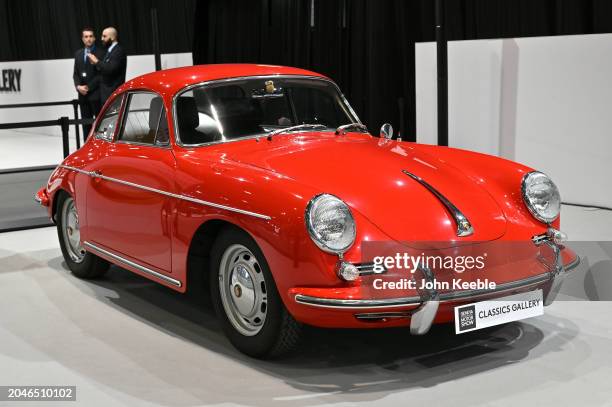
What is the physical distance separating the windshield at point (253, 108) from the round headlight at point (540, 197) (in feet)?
4.59

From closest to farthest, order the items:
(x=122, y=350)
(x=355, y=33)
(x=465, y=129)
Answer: (x=122, y=350), (x=465, y=129), (x=355, y=33)

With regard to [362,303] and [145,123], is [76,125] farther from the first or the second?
[362,303]

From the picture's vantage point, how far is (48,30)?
17797 mm

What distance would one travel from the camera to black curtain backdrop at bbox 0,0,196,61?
15.4 metres

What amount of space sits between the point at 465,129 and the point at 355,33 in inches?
103

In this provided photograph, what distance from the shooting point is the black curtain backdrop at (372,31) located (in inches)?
355

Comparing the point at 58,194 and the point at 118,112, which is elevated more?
the point at 118,112

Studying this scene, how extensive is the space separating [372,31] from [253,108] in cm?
610

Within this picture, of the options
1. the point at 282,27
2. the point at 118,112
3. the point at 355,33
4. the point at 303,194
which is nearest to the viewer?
the point at 303,194

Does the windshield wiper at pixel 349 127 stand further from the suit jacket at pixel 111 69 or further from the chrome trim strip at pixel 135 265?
the suit jacket at pixel 111 69

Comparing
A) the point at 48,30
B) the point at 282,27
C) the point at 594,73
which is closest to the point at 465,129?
the point at 594,73

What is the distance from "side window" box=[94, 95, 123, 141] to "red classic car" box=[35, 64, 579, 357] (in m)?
0.05

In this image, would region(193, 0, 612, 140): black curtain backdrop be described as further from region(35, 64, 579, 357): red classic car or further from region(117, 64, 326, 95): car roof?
region(35, 64, 579, 357): red classic car

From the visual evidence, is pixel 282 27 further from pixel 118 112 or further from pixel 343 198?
pixel 343 198
